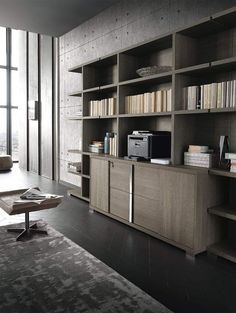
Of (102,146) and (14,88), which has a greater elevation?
(14,88)

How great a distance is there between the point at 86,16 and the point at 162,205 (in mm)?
4206

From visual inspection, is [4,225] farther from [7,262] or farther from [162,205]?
[162,205]

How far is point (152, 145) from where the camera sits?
3.80 m

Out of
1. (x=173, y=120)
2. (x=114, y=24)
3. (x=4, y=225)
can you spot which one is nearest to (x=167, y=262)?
(x=173, y=120)

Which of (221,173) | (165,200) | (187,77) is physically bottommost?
(165,200)

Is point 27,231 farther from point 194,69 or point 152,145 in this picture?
point 194,69

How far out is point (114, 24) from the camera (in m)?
5.21

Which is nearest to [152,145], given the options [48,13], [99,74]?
[99,74]

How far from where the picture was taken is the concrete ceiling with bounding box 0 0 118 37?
5349mm

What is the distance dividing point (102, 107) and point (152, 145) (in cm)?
140

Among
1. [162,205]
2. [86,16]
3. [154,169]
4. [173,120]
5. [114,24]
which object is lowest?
[162,205]

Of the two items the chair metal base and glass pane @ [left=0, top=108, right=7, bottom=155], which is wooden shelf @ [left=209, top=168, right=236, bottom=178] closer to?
the chair metal base

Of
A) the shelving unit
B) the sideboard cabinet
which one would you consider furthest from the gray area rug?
the shelving unit

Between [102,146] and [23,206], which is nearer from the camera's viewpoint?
[23,206]
